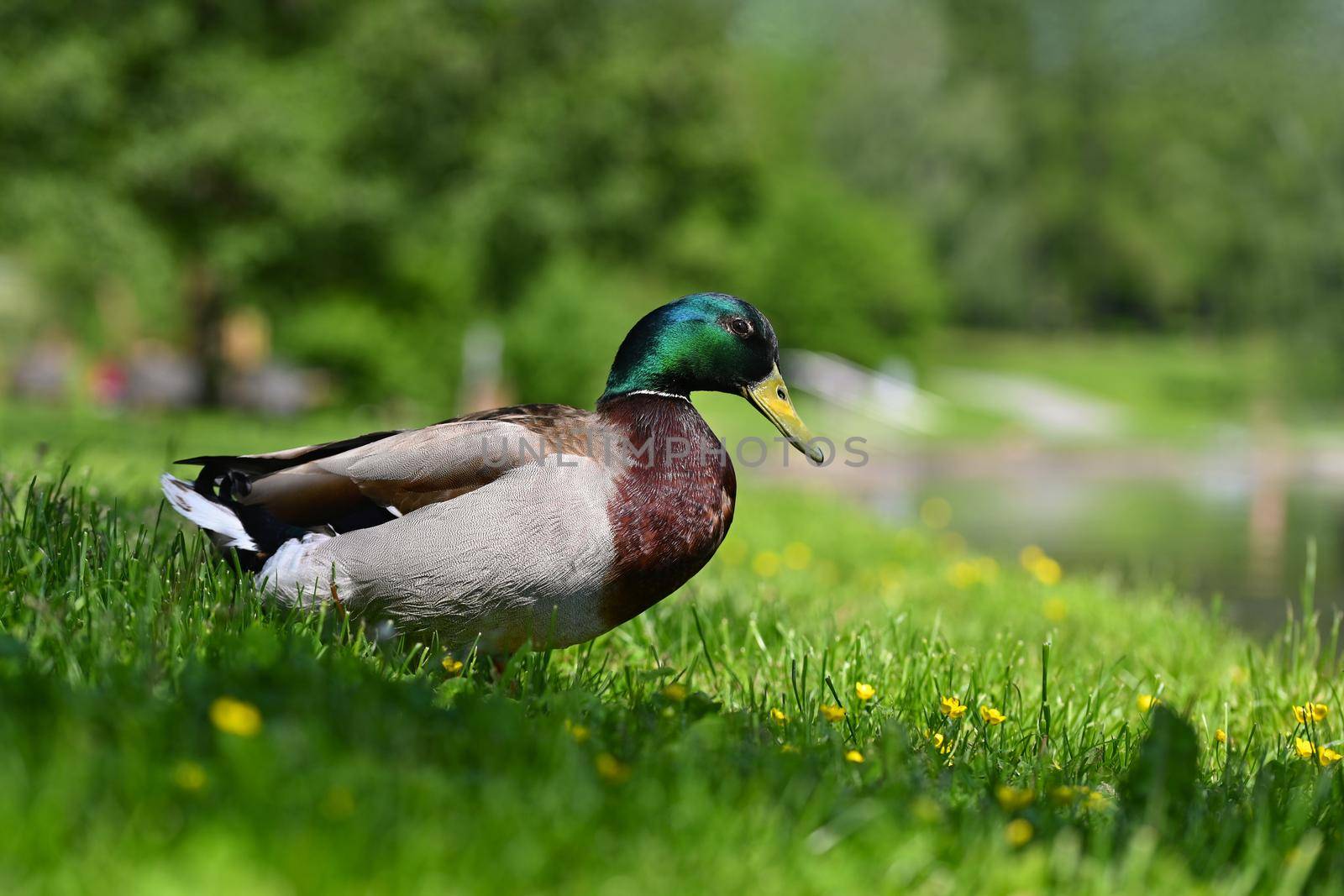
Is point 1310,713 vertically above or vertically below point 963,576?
above

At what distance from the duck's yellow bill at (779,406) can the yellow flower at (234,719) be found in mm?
1775

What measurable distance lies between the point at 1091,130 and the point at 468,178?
111 feet

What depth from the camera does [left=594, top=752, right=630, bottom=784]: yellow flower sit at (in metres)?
2.00

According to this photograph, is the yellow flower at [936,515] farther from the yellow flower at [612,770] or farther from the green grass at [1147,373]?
the green grass at [1147,373]

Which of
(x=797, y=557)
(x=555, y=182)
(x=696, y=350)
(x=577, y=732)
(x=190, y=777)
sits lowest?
(x=797, y=557)

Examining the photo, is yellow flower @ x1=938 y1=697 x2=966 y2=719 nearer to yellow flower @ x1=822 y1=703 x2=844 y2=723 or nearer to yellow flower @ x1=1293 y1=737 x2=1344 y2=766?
yellow flower @ x1=822 y1=703 x2=844 y2=723

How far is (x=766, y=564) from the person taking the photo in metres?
6.44

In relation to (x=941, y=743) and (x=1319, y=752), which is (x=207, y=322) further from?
(x=1319, y=752)

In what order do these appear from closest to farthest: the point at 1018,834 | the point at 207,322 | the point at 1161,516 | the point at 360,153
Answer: the point at 1018,834 < the point at 1161,516 < the point at 207,322 < the point at 360,153

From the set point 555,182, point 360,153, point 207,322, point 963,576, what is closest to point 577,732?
point 963,576

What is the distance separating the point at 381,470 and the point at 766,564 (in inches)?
144

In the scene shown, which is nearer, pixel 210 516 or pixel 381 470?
pixel 381 470

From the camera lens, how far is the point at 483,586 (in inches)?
114

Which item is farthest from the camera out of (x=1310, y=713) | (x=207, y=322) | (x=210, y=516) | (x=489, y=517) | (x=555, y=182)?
(x=555, y=182)
